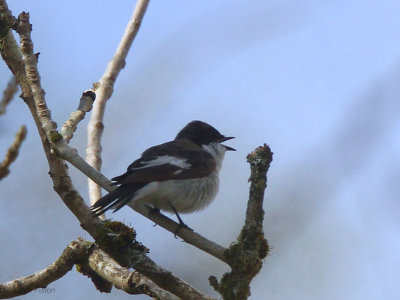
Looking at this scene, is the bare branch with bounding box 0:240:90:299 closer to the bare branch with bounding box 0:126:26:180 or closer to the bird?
the bird

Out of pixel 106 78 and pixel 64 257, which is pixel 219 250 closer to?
pixel 64 257

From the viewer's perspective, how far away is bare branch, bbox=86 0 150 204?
450cm

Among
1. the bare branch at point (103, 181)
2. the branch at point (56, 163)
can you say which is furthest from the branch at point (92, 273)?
the bare branch at point (103, 181)

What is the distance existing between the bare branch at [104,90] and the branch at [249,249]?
158 centimetres

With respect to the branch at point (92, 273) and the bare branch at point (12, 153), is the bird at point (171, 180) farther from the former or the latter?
the bare branch at point (12, 153)

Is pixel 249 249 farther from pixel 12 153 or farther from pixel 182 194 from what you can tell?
pixel 182 194

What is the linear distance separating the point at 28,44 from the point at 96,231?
127 centimetres

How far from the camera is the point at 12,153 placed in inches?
104

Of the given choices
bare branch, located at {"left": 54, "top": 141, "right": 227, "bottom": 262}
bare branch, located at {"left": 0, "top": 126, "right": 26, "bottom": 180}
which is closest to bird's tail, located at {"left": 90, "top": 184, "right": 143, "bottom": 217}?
bare branch, located at {"left": 54, "top": 141, "right": 227, "bottom": 262}

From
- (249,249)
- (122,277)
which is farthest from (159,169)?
(249,249)

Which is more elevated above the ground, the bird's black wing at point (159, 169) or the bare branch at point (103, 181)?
the bird's black wing at point (159, 169)

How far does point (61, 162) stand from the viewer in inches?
152

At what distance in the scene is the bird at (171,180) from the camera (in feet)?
A: 15.0

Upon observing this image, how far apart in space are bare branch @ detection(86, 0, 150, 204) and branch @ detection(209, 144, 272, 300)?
1584 mm
